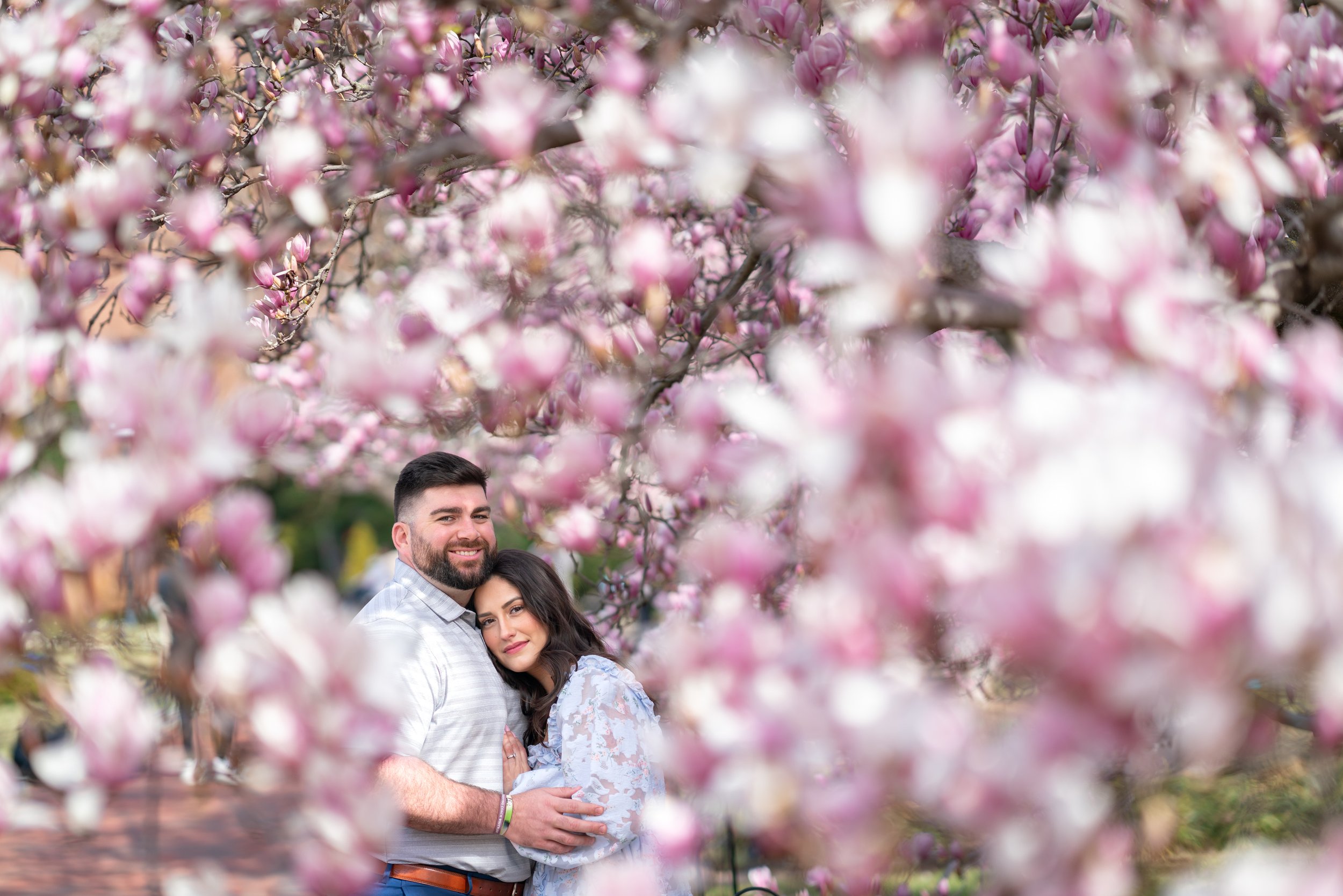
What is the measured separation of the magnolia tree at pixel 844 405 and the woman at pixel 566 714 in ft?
1.98

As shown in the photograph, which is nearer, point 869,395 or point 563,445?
point 869,395

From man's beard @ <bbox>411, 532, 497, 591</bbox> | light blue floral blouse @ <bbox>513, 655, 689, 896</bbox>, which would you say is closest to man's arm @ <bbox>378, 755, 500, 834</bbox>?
light blue floral blouse @ <bbox>513, 655, 689, 896</bbox>

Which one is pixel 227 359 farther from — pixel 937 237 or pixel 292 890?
pixel 937 237

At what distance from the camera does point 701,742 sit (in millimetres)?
1198

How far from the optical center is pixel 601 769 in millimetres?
2758

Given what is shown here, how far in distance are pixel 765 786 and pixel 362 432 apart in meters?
6.48

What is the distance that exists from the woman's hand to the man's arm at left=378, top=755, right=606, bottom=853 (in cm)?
17

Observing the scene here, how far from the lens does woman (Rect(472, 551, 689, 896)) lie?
2748 mm

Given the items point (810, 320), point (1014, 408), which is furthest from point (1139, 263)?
point (810, 320)

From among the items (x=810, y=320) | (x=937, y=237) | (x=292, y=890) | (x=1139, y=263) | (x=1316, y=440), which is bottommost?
(x=292, y=890)

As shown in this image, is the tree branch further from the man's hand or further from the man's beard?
the man's beard

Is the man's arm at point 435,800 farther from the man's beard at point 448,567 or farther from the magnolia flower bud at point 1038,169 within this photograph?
the magnolia flower bud at point 1038,169

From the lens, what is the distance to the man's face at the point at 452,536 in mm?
3225

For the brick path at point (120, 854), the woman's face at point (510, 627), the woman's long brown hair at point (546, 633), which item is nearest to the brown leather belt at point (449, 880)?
the woman's long brown hair at point (546, 633)
